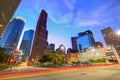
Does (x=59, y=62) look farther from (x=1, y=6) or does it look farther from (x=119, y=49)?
(x=119, y=49)

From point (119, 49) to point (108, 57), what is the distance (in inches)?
3225

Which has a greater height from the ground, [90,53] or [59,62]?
[90,53]

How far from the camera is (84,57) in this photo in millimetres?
135875

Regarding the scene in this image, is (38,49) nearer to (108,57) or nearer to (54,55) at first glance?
(108,57)

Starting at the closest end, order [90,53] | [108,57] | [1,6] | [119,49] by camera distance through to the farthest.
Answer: [1,6] < [108,57] < [90,53] < [119,49]

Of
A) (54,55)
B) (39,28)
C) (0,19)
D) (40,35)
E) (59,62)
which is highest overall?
(39,28)

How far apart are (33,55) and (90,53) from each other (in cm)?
10341

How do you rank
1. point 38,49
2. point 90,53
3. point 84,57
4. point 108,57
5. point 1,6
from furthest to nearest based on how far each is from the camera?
point 38,49
point 84,57
point 90,53
point 108,57
point 1,6

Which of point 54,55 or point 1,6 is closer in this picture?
point 1,6

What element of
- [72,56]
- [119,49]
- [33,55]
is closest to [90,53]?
[72,56]

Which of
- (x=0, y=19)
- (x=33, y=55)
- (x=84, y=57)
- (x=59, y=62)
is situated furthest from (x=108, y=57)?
(x=33, y=55)

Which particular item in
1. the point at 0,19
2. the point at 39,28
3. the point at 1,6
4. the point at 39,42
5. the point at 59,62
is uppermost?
the point at 39,28

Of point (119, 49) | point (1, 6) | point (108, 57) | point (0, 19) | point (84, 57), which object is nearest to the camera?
point (1, 6)

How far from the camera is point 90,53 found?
126 meters
